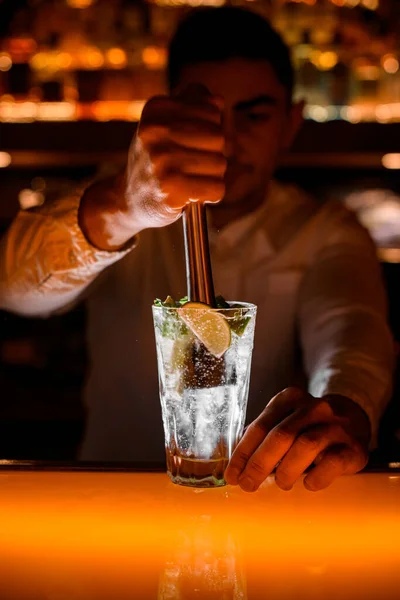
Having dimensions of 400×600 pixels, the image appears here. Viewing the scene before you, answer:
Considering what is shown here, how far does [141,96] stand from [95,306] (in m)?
1.26

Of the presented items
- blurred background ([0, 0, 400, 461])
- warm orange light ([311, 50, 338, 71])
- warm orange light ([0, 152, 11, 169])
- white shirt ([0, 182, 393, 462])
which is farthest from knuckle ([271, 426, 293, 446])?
warm orange light ([311, 50, 338, 71])

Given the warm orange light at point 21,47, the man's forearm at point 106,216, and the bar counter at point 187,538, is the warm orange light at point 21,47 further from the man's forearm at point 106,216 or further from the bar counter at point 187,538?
the bar counter at point 187,538

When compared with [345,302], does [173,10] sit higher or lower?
higher

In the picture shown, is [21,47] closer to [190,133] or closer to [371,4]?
[371,4]

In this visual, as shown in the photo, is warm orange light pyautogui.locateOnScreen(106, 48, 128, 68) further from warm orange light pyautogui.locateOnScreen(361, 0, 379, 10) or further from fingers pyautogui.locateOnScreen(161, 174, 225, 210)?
fingers pyautogui.locateOnScreen(161, 174, 225, 210)

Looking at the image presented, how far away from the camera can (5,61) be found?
2.93 meters

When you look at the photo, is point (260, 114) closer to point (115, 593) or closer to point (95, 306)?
point (95, 306)

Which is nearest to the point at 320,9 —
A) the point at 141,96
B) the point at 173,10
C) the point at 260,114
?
the point at 173,10

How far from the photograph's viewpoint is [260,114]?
1.74 metres

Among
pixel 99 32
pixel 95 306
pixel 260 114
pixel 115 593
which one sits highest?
pixel 99 32

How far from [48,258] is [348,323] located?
598mm

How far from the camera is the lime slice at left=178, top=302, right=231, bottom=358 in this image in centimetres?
79

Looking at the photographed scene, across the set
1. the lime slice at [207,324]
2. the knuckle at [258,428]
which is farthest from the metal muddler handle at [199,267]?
the knuckle at [258,428]

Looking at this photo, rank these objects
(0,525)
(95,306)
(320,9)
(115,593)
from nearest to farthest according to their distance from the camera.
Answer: (115,593) < (0,525) < (95,306) < (320,9)
